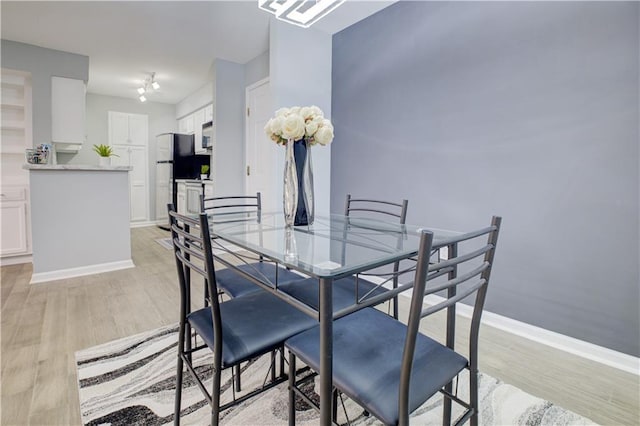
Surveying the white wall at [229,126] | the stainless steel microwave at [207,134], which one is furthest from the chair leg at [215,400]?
the stainless steel microwave at [207,134]

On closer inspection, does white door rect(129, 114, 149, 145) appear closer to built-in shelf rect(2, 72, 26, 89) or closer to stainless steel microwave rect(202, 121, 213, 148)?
stainless steel microwave rect(202, 121, 213, 148)

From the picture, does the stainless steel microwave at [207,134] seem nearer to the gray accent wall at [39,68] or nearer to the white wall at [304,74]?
the gray accent wall at [39,68]

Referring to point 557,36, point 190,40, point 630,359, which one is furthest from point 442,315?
point 190,40

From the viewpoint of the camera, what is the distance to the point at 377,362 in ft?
3.12

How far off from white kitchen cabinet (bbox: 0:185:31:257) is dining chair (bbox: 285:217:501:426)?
4180mm

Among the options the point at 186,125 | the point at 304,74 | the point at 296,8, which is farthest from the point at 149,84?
the point at 296,8

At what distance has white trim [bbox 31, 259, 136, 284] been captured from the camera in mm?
3045

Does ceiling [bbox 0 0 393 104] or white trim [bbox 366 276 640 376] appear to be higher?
ceiling [bbox 0 0 393 104]

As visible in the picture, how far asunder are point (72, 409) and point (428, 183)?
8.38 feet

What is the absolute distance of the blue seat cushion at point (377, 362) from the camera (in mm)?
844

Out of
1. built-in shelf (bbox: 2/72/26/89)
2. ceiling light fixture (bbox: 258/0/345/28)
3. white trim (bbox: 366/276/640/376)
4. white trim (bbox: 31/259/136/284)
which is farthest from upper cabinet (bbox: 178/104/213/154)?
white trim (bbox: 366/276/640/376)

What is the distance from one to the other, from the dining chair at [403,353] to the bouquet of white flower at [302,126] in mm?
828

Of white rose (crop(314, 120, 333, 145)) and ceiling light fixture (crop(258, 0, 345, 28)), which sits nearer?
white rose (crop(314, 120, 333, 145))

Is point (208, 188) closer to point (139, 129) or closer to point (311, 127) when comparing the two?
point (139, 129)
